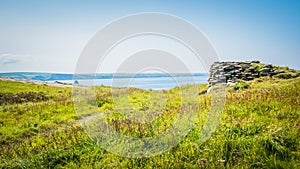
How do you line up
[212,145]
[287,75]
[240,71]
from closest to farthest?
[212,145]
[287,75]
[240,71]

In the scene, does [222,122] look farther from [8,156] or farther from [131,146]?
[8,156]

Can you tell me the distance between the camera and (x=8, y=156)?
818 cm

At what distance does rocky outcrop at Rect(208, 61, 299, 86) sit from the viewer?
2612 cm

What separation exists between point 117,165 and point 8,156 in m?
3.82

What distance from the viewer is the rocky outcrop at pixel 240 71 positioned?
26125mm

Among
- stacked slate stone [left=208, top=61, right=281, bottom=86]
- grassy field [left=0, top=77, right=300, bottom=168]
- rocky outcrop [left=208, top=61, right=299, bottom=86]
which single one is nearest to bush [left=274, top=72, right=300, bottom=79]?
Result: rocky outcrop [left=208, top=61, right=299, bottom=86]

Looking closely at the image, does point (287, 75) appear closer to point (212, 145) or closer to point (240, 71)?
point (240, 71)

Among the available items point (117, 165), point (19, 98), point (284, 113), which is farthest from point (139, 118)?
point (19, 98)

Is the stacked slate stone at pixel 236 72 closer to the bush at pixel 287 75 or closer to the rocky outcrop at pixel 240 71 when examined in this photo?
the rocky outcrop at pixel 240 71

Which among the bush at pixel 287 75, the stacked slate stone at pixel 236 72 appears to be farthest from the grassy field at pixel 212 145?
the stacked slate stone at pixel 236 72

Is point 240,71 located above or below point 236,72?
above

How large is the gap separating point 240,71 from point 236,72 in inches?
16.6

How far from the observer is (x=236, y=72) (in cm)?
2748

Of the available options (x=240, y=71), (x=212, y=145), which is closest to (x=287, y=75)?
(x=240, y=71)
